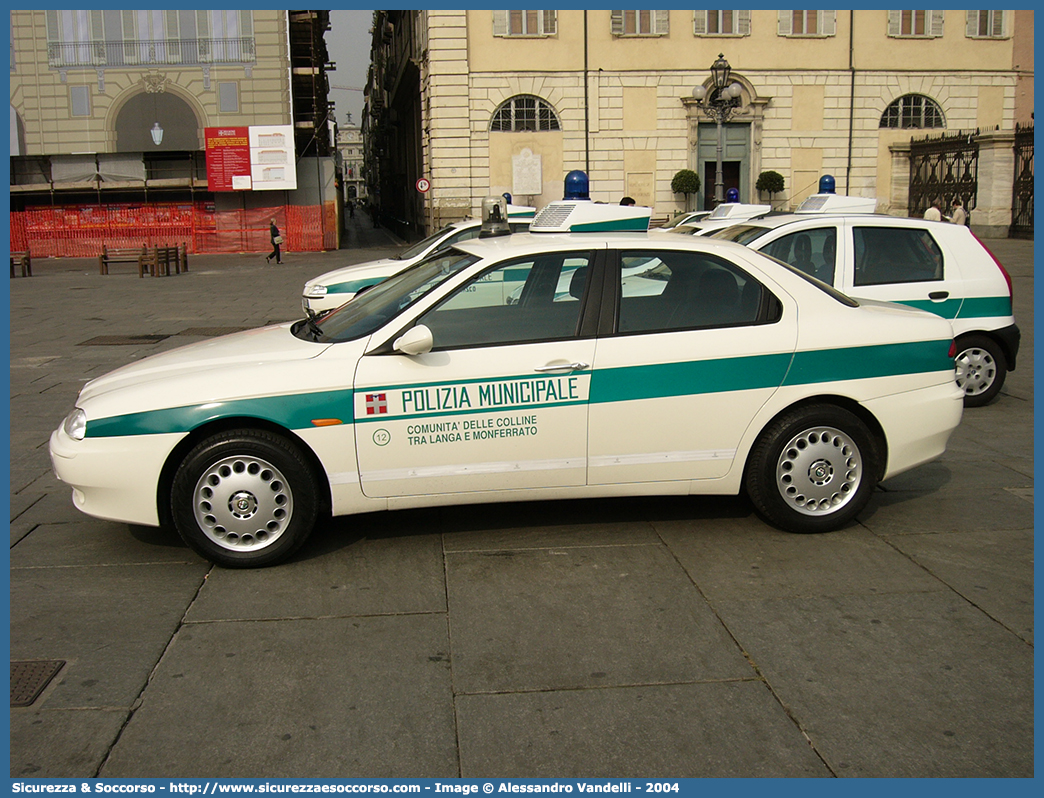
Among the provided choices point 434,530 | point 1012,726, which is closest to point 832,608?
point 1012,726

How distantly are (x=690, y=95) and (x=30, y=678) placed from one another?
38.5 m

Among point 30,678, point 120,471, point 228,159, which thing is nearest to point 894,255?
point 120,471

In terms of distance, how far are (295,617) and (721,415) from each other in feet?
7.62

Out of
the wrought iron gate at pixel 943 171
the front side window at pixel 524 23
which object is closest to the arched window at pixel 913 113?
the wrought iron gate at pixel 943 171

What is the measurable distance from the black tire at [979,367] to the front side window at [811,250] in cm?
128

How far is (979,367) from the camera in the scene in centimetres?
868

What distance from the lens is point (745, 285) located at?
17.5 feet

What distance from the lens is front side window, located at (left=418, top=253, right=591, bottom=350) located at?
16.6ft

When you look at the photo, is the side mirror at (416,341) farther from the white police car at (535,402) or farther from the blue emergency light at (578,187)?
the blue emergency light at (578,187)

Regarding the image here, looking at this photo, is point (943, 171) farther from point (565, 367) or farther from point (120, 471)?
point (120, 471)

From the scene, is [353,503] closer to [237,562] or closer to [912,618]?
[237,562]

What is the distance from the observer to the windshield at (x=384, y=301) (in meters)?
5.22

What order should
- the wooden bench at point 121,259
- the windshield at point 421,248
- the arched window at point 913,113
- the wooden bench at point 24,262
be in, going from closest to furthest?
the windshield at point 421,248, the wooden bench at point 121,259, the wooden bench at point 24,262, the arched window at point 913,113

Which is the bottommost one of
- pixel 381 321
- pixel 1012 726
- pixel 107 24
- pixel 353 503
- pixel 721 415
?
pixel 1012 726
